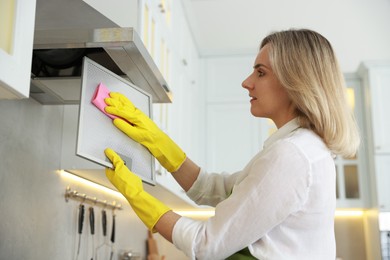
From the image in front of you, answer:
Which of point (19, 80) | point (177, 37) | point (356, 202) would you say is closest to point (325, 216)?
point (19, 80)

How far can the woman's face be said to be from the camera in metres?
1.29

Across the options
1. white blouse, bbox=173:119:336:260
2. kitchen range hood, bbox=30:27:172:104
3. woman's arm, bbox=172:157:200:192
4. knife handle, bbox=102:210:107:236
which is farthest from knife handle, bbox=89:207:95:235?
white blouse, bbox=173:119:336:260

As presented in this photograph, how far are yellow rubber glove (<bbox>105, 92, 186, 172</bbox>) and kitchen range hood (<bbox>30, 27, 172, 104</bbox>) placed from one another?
0.38ft

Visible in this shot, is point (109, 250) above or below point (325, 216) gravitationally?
below

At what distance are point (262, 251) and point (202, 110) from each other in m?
2.66

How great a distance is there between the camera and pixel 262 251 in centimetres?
113

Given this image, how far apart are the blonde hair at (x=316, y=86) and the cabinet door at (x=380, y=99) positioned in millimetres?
2390

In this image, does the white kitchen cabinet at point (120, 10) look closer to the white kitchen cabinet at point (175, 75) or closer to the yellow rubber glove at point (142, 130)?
the white kitchen cabinet at point (175, 75)

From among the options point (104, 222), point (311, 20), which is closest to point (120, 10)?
point (104, 222)

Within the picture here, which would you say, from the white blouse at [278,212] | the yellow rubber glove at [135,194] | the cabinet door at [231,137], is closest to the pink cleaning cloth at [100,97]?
the yellow rubber glove at [135,194]

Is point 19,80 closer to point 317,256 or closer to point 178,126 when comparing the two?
point 317,256

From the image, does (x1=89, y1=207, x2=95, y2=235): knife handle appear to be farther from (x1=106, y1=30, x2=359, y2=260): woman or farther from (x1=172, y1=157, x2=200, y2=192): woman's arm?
(x1=106, y1=30, x2=359, y2=260): woman

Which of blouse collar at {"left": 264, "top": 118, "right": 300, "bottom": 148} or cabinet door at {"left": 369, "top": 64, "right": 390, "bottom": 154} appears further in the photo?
cabinet door at {"left": 369, "top": 64, "right": 390, "bottom": 154}

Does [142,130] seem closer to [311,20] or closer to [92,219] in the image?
[92,219]
